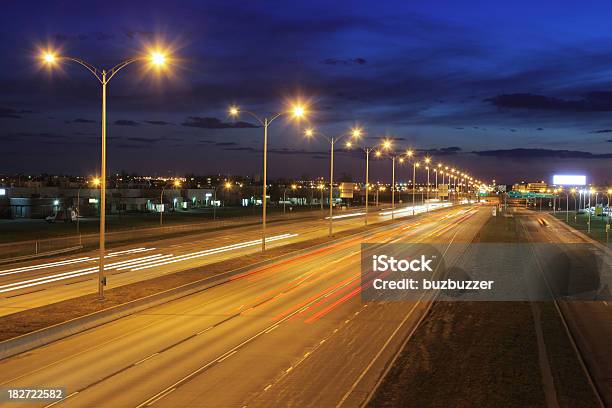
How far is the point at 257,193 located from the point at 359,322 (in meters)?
155

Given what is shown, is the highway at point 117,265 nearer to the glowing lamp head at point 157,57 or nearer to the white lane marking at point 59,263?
the white lane marking at point 59,263

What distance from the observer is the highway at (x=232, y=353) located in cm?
1202

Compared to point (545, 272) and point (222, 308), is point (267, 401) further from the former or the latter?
point (545, 272)

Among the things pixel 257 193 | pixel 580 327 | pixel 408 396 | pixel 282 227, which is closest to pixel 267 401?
pixel 408 396

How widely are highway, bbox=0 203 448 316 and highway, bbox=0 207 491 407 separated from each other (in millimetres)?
5591

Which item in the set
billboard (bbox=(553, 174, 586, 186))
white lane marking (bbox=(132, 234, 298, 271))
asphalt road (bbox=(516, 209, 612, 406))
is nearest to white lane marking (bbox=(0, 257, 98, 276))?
white lane marking (bbox=(132, 234, 298, 271))

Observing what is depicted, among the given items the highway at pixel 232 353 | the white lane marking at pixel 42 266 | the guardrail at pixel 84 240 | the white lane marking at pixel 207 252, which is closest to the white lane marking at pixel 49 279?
the white lane marking at pixel 207 252

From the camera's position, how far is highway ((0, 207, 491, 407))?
12.0 m

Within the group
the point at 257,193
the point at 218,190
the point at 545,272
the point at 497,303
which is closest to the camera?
the point at 497,303

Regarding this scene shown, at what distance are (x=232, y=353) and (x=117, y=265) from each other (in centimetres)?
2064

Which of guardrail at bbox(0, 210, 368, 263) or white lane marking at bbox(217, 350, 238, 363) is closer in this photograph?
white lane marking at bbox(217, 350, 238, 363)

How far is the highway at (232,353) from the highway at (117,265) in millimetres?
5591

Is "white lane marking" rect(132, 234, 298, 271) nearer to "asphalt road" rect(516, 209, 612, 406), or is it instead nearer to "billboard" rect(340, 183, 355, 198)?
"asphalt road" rect(516, 209, 612, 406)

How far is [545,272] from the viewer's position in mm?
32344
